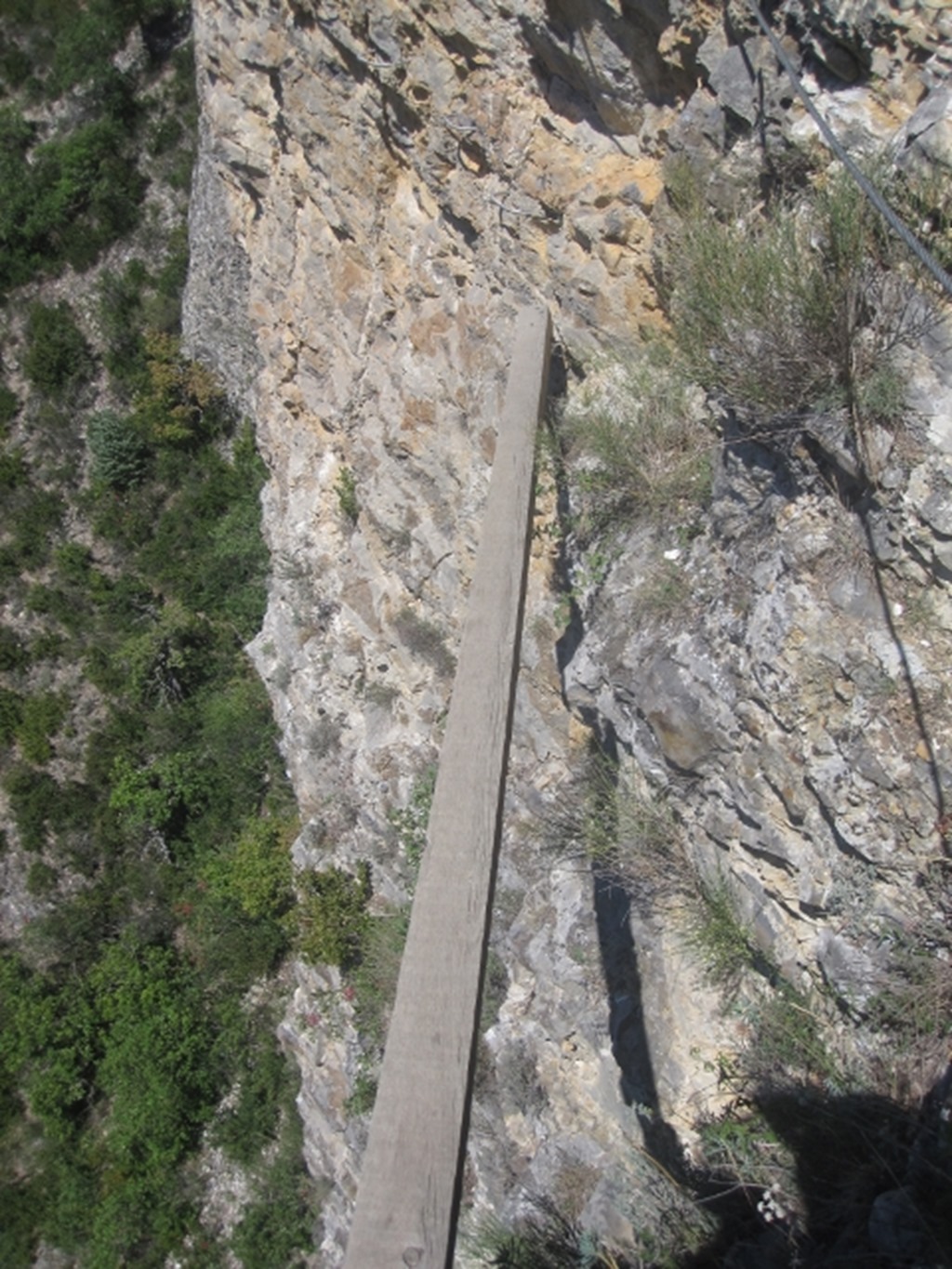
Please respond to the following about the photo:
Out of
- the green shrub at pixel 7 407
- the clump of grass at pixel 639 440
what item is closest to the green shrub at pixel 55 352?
the green shrub at pixel 7 407

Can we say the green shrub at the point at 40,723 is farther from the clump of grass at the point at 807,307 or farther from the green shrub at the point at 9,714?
the clump of grass at the point at 807,307

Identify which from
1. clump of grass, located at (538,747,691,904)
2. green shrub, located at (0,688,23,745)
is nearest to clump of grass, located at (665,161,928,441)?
clump of grass, located at (538,747,691,904)

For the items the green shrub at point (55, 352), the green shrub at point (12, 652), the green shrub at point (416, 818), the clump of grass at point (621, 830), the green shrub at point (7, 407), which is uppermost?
the green shrub at point (55, 352)

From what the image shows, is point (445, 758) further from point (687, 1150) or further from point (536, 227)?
point (536, 227)

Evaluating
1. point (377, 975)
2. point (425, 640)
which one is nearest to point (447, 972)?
point (425, 640)

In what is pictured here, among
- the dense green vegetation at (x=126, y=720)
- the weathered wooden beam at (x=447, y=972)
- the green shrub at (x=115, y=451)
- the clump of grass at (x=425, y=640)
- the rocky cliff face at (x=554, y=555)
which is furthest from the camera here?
the green shrub at (x=115, y=451)
